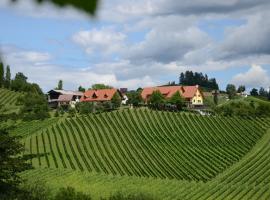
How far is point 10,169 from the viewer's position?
857 inches

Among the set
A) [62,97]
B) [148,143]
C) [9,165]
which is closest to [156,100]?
[148,143]

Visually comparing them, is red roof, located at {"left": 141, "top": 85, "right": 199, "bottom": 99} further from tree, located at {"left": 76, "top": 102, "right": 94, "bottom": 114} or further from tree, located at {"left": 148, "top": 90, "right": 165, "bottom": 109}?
tree, located at {"left": 76, "top": 102, "right": 94, "bottom": 114}

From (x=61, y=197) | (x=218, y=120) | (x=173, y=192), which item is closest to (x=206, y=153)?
(x=218, y=120)

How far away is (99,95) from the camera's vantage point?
111m

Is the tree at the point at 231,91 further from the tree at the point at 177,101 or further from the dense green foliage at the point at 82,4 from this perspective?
the dense green foliage at the point at 82,4

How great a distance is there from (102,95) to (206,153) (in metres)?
48.0

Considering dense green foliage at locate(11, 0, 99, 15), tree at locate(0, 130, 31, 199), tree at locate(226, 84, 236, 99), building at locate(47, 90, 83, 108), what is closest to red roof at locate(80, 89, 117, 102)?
building at locate(47, 90, 83, 108)

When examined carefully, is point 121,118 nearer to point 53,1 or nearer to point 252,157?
point 252,157

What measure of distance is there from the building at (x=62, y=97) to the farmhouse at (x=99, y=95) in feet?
14.7

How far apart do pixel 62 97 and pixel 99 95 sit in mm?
12146

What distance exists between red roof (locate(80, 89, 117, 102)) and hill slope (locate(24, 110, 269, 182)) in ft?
87.8

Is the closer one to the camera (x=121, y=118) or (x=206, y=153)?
(x=206, y=153)

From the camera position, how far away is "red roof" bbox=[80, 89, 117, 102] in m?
108

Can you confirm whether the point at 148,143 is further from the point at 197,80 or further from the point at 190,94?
the point at 197,80
